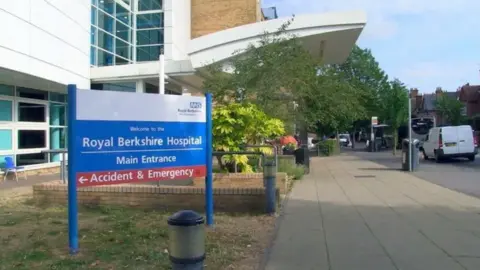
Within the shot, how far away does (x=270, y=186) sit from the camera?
26.3 ft

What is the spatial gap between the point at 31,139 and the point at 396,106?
30.4 metres

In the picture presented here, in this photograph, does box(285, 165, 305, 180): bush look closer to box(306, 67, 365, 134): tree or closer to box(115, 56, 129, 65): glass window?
box(306, 67, 365, 134): tree

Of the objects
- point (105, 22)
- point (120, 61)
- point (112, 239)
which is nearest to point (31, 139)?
point (105, 22)

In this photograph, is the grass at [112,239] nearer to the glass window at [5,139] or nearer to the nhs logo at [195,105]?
the nhs logo at [195,105]

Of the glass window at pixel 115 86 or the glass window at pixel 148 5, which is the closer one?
the glass window at pixel 115 86

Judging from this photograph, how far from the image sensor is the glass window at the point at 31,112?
17.4 meters

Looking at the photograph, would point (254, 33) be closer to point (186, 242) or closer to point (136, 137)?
point (136, 137)

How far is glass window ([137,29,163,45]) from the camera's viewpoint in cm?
2692

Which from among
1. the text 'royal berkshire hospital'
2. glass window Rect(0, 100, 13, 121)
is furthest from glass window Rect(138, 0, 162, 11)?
glass window Rect(0, 100, 13, 121)

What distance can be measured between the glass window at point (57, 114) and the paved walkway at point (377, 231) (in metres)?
11.9

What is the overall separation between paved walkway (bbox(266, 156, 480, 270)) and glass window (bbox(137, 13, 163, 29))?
701 inches

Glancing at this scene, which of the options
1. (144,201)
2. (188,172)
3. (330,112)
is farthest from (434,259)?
(330,112)

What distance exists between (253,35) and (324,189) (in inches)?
465

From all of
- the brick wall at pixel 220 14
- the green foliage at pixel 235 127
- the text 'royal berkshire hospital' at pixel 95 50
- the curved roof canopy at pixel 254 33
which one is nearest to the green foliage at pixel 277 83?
the green foliage at pixel 235 127
